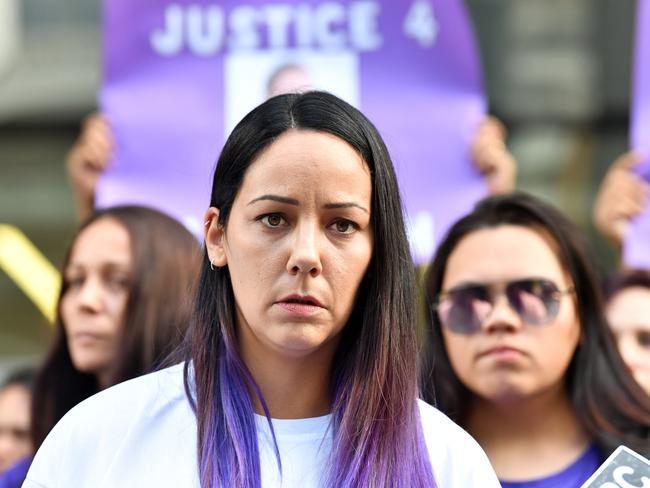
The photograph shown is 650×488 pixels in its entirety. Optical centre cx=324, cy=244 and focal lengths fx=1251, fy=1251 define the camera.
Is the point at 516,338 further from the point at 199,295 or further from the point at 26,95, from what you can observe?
the point at 26,95

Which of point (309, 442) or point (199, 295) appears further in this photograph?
point (199, 295)

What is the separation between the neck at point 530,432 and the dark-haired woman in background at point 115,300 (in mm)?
792

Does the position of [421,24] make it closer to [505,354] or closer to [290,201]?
[505,354]

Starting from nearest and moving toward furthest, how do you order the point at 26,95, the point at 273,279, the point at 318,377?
1. the point at 273,279
2. the point at 318,377
3. the point at 26,95

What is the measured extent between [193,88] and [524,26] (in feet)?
9.08

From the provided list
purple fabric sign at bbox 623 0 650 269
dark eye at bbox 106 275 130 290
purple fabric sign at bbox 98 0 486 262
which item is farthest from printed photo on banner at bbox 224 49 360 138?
purple fabric sign at bbox 623 0 650 269

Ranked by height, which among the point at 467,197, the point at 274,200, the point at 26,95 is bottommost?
the point at 274,200

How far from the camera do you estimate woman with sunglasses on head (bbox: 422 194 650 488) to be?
9.21ft

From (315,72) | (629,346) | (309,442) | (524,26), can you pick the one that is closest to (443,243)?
(629,346)

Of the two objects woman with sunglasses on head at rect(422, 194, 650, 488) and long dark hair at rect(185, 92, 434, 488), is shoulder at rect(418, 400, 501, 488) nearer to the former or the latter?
long dark hair at rect(185, 92, 434, 488)

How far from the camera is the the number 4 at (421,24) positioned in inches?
153

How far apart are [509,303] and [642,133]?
45.5 inches

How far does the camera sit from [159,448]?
6.40ft

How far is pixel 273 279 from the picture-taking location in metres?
1.94
